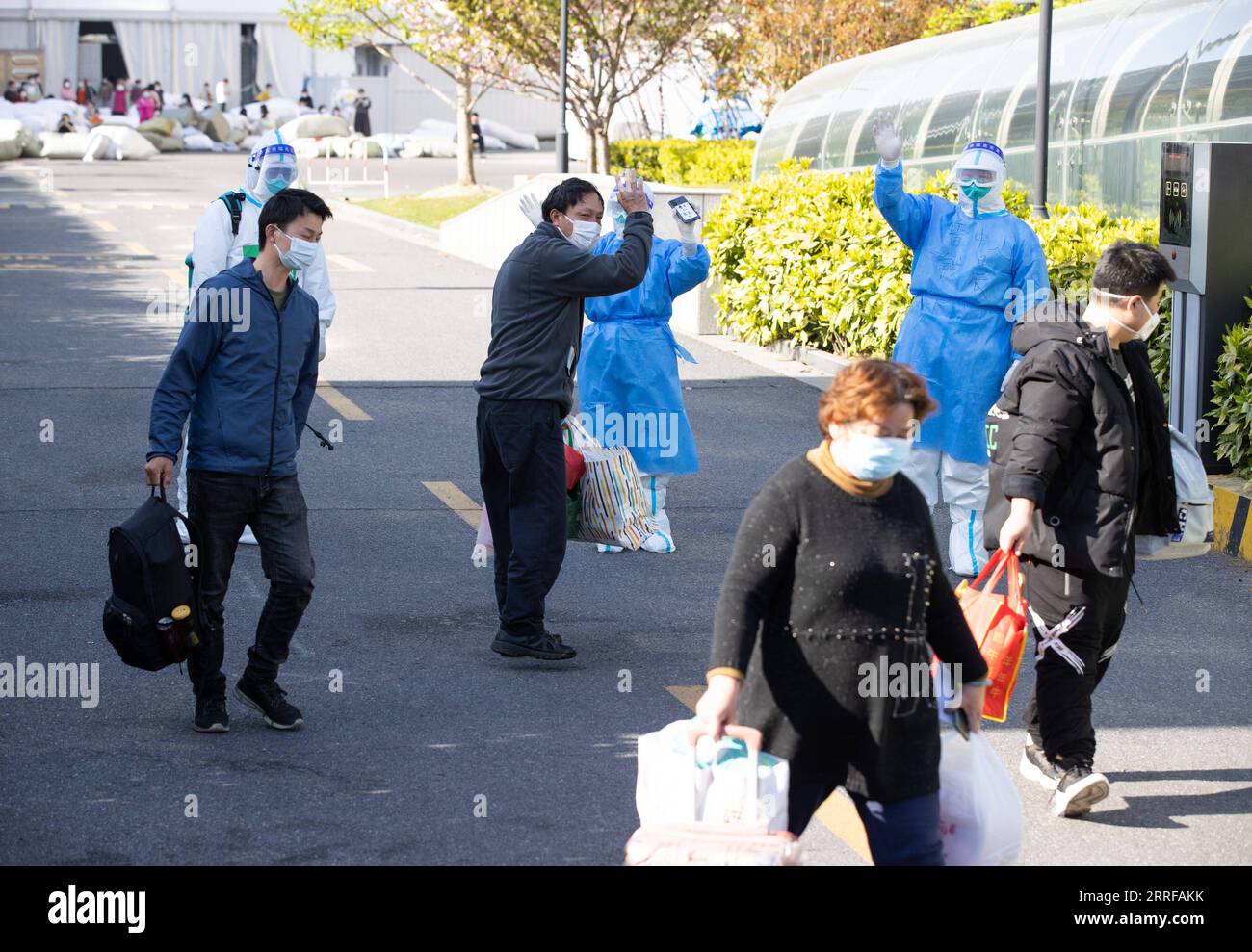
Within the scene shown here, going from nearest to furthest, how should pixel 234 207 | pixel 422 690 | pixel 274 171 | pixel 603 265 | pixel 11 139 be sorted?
1. pixel 422 690
2. pixel 603 265
3. pixel 234 207
4. pixel 274 171
5. pixel 11 139

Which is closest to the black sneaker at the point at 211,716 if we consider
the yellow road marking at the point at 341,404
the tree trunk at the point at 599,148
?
the yellow road marking at the point at 341,404

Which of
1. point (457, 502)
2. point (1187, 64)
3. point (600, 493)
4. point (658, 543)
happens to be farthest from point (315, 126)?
point (600, 493)

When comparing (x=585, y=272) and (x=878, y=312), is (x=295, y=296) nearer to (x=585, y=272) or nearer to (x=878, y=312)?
(x=585, y=272)

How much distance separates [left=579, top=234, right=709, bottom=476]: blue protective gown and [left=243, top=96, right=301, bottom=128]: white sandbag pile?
4709cm

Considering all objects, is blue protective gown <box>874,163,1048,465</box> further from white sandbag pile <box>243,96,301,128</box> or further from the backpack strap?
white sandbag pile <box>243,96,301,128</box>

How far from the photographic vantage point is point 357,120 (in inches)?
2080

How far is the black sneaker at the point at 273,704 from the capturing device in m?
6.02

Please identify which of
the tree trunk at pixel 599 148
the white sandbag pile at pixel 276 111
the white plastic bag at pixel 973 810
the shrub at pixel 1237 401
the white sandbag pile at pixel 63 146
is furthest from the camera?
the white sandbag pile at pixel 276 111

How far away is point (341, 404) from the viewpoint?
12875 mm

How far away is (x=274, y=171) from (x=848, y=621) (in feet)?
17.1

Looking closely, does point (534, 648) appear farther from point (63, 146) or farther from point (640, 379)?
point (63, 146)

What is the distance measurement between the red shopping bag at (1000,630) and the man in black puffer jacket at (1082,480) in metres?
0.11

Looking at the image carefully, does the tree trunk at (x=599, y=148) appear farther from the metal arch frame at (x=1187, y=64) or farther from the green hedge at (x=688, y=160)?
the metal arch frame at (x=1187, y=64)
